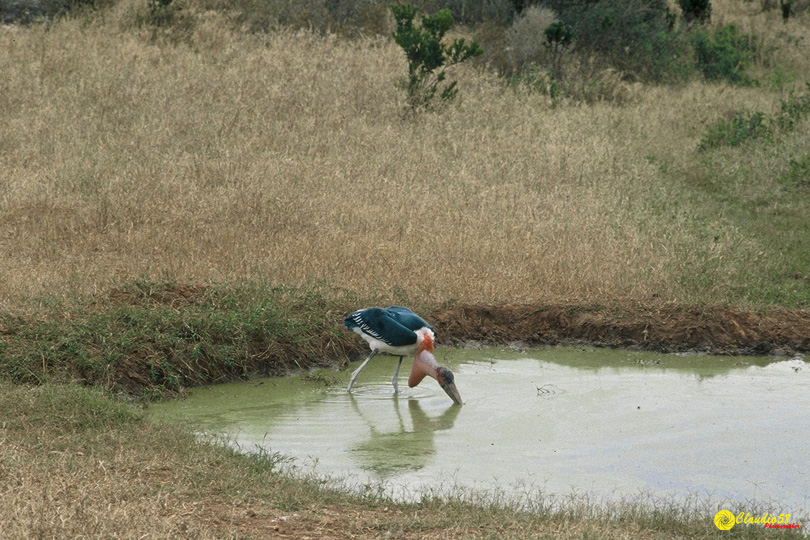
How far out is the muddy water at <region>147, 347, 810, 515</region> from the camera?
5.62 m

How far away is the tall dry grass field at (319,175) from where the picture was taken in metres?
9.45

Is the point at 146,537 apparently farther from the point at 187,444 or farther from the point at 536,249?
the point at 536,249

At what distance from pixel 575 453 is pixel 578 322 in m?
2.86

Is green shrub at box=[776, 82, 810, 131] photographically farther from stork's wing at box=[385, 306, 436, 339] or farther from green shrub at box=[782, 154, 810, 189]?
stork's wing at box=[385, 306, 436, 339]

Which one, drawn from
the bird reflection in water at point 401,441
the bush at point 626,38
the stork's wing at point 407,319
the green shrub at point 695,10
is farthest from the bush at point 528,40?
the bird reflection in water at point 401,441

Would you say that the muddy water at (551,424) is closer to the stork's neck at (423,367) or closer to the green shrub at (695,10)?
the stork's neck at (423,367)

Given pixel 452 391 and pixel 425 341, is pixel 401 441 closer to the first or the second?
pixel 452 391

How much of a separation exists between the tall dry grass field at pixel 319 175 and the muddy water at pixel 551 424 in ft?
4.15

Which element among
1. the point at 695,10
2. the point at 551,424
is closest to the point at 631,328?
the point at 551,424

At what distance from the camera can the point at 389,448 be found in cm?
621

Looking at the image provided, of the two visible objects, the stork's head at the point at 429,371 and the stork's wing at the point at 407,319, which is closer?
the stork's head at the point at 429,371

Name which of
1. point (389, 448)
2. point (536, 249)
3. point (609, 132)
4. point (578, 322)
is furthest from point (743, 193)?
point (389, 448)
